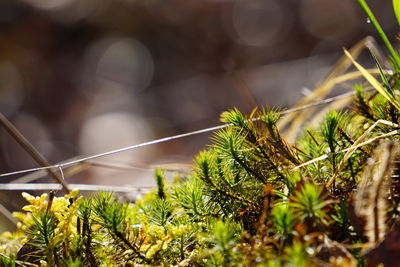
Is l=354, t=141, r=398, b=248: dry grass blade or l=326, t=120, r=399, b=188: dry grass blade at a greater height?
l=326, t=120, r=399, b=188: dry grass blade

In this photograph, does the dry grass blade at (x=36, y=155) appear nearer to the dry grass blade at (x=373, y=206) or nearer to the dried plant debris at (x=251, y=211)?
the dried plant debris at (x=251, y=211)

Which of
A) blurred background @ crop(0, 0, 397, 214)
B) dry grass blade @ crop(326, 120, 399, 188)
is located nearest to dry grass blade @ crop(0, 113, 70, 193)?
dry grass blade @ crop(326, 120, 399, 188)

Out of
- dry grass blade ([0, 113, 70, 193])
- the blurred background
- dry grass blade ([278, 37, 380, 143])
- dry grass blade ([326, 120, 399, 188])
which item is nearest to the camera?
dry grass blade ([326, 120, 399, 188])

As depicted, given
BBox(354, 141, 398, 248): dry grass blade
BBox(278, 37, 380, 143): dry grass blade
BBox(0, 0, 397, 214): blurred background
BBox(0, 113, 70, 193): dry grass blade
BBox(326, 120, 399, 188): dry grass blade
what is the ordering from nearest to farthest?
BBox(354, 141, 398, 248): dry grass blade → BBox(326, 120, 399, 188): dry grass blade → BBox(0, 113, 70, 193): dry grass blade → BBox(278, 37, 380, 143): dry grass blade → BBox(0, 0, 397, 214): blurred background

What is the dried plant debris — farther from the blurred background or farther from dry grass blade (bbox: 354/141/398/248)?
the blurred background

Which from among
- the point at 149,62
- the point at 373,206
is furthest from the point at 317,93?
the point at 149,62

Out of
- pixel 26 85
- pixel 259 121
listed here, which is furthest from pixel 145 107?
pixel 259 121
